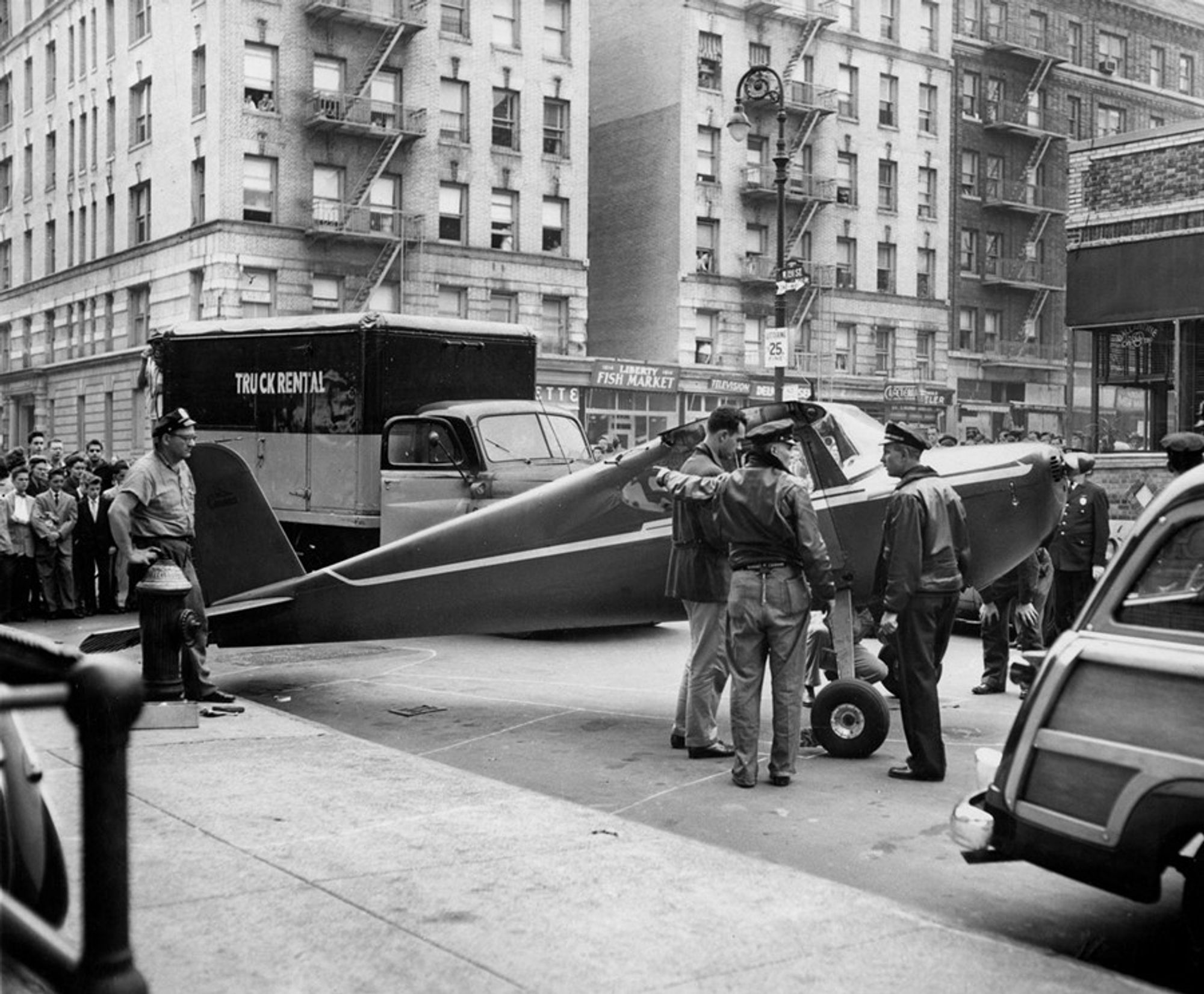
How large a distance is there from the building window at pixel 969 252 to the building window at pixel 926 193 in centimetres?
213

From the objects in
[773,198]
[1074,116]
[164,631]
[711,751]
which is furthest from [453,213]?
[711,751]

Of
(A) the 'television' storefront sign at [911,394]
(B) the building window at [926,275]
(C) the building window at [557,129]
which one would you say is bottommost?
(A) the 'television' storefront sign at [911,394]

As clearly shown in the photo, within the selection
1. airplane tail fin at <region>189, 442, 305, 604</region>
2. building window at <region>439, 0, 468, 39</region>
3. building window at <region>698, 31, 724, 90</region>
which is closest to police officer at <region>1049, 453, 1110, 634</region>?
airplane tail fin at <region>189, 442, 305, 604</region>

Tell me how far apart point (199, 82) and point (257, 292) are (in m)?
6.16

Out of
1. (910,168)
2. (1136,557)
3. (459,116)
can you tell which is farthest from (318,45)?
(1136,557)

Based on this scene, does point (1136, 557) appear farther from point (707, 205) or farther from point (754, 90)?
point (707, 205)

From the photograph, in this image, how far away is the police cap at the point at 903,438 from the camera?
7.82 metres

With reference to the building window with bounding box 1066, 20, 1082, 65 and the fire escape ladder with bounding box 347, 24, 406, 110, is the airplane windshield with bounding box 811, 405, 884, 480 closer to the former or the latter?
the fire escape ladder with bounding box 347, 24, 406, 110

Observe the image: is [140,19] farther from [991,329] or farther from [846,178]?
[991,329]

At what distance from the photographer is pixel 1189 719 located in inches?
174

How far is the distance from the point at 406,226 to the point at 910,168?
21.4 m

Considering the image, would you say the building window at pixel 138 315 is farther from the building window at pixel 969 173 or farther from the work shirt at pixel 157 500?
the work shirt at pixel 157 500

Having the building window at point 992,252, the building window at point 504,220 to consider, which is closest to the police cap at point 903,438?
the building window at point 504,220

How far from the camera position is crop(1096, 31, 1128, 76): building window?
5797 cm
